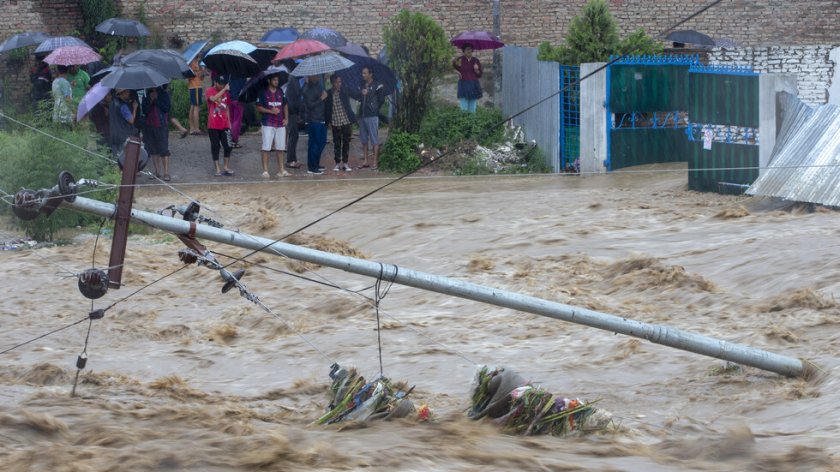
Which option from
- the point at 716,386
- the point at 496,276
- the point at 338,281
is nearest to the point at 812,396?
the point at 716,386

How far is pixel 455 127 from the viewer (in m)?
21.4

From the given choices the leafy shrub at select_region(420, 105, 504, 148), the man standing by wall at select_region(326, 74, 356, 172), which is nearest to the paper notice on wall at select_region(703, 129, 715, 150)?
the leafy shrub at select_region(420, 105, 504, 148)

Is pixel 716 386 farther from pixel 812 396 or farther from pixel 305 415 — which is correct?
pixel 305 415

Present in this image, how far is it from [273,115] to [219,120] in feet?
2.86

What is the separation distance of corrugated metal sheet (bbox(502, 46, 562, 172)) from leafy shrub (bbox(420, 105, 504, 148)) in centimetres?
58

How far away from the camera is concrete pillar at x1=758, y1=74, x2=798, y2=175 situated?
52.4 ft

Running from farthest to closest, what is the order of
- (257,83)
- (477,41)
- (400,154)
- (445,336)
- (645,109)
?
(477,41) < (400,154) < (257,83) < (645,109) < (445,336)

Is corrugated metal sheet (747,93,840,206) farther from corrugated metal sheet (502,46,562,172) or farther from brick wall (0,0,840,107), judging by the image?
brick wall (0,0,840,107)

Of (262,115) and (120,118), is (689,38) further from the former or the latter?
(120,118)

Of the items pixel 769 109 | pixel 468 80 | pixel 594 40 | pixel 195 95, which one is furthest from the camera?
pixel 195 95

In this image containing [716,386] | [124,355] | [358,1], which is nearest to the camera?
[716,386]

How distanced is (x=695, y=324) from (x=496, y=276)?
2961mm

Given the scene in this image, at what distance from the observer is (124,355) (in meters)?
11.3

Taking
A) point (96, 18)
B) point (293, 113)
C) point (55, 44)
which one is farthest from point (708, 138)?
point (96, 18)
